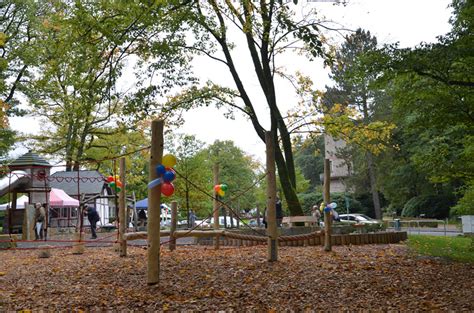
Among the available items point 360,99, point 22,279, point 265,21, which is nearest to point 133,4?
point 265,21

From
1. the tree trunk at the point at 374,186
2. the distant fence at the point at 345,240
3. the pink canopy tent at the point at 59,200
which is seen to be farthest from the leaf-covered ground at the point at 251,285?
the tree trunk at the point at 374,186

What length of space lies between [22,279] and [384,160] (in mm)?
33510

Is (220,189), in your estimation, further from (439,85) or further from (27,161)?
(27,161)

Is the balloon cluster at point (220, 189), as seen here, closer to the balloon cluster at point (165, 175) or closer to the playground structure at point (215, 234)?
the playground structure at point (215, 234)

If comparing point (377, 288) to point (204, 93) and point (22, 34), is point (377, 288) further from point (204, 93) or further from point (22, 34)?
point (22, 34)

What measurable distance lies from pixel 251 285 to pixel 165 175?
1996 mm

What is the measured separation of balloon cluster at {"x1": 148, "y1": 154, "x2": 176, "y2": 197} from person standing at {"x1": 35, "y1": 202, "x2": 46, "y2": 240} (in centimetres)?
1427

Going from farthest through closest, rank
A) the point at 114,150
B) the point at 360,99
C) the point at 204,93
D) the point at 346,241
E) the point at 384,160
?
1. the point at 360,99
2. the point at 384,160
3. the point at 114,150
4. the point at 204,93
5. the point at 346,241

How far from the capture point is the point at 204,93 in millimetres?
16094

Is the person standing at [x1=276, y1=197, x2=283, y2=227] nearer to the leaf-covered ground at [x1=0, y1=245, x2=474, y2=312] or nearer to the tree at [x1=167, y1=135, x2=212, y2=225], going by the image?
the leaf-covered ground at [x1=0, y1=245, x2=474, y2=312]

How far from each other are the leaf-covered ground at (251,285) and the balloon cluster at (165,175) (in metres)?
1.39

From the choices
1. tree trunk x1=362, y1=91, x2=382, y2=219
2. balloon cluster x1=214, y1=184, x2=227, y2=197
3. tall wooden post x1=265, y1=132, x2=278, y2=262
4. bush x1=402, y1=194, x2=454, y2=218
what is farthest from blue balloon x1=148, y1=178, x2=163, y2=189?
tree trunk x1=362, y1=91, x2=382, y2=219

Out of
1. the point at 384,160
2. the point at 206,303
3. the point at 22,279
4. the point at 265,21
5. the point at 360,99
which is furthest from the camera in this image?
the point at 360,99

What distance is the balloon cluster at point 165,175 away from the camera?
22.9 feet
